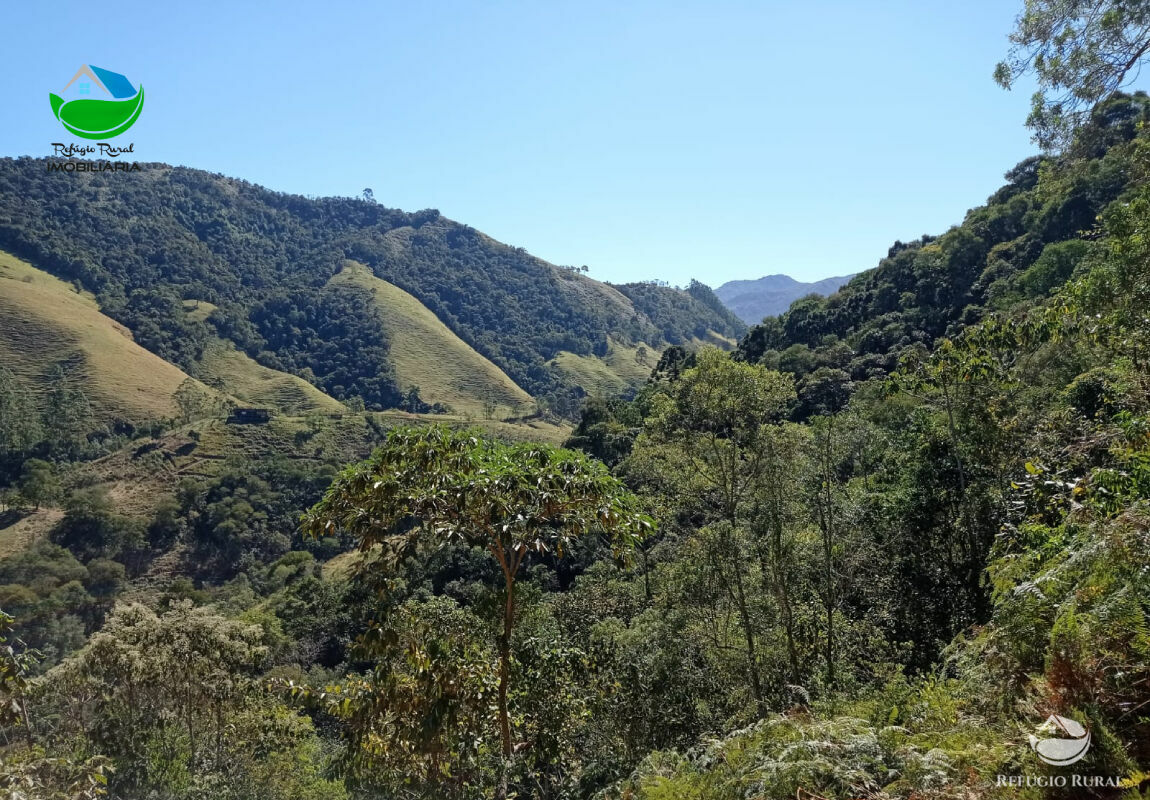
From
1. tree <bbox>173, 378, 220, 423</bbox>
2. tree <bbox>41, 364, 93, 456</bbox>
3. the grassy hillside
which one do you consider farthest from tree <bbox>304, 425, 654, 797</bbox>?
the grassy hillside

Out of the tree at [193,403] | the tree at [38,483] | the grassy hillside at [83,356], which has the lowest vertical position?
the tree at [38,483]

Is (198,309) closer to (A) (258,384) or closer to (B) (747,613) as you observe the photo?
(A) (258,384)

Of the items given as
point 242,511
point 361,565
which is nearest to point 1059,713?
point 361,565

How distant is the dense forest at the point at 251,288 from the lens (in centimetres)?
13388

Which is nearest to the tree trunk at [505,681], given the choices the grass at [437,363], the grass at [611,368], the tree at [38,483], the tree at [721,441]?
the tree at [721,441]

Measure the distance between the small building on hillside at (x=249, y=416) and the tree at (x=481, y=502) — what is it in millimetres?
103352

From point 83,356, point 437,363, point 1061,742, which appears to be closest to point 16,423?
point 83,356

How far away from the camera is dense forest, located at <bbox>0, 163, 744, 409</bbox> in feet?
439

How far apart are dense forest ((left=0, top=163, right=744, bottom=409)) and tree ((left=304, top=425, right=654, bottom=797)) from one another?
120925 mm

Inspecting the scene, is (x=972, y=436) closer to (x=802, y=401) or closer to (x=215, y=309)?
(x=802, y=401)

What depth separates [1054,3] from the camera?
29.8 ft

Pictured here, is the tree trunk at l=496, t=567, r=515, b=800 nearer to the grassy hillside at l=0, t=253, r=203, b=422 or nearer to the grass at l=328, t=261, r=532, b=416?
the grassy hillside at l=0, t=253, r=203, b=422

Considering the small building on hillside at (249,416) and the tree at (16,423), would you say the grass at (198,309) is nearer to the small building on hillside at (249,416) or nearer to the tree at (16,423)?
the small building on hillside at (249,416)

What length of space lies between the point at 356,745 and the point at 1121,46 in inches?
483
